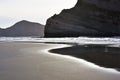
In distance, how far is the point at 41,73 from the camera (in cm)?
777

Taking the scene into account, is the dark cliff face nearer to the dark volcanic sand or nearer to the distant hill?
the dark volcanic sand

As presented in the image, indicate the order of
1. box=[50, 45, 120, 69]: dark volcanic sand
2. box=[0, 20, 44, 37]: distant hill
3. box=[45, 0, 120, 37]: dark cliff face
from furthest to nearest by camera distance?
box=[0, 20, 44, 37]: distant hill
box=[45, 0, 120, 37]: dark cliff face
box=[50, 45, 120, 69]: dark volcanic sand

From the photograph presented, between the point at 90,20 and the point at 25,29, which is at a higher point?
the point at 90,20

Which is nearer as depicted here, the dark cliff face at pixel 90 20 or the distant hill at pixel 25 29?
the dark cliff face at pixel 90 20

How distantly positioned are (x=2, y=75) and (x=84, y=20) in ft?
183

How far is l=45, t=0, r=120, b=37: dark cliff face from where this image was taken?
57.7 meters

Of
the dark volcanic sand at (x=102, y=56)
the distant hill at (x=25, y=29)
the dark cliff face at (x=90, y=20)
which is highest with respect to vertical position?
the dark cliff face at (x=90, y=20)

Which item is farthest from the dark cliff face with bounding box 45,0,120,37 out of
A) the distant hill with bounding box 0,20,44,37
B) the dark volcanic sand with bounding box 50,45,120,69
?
the distant hill with bounding box 0,20,44,37

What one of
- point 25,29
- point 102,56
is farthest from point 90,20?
point 25,29

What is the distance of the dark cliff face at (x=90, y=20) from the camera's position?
57656 mm

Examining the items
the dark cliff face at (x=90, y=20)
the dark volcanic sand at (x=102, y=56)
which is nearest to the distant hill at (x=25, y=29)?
the dark cliff face at (x=90, y=20)

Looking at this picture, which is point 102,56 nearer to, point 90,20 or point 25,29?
point 90,20

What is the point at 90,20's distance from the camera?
201 ft

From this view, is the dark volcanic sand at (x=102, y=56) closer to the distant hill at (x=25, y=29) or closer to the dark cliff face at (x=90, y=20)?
the dark cliff face at (x=90, y=20)
